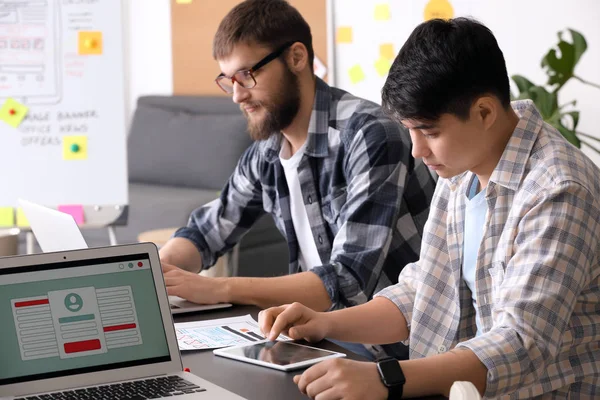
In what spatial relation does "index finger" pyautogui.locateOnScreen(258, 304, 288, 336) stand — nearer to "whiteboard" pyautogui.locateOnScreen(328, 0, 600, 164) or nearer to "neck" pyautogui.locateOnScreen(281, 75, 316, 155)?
"neck" pyautogui.locateOnScreen(281, 75, 316, 155)

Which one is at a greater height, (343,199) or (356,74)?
(356,74)

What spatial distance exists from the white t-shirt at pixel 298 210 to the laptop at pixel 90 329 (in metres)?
0.87

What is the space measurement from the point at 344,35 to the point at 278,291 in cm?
289

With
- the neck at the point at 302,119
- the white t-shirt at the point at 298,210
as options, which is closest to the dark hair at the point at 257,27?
the neck at the point at 302,119

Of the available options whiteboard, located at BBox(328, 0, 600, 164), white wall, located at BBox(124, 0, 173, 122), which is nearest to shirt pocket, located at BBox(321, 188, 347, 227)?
whiteboard, located at BBox(328, 0, 600, 164)

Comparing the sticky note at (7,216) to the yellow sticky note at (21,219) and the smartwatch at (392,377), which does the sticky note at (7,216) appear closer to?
the yellow sticky note at (21,219)

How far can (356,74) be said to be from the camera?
446 cm

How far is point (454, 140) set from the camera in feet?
4.57

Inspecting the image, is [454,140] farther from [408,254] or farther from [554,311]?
[408,254]

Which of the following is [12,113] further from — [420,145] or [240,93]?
[420,145]

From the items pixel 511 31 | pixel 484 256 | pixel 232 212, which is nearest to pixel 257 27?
pixel 232 212

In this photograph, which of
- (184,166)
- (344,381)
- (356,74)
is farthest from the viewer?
(184,166)

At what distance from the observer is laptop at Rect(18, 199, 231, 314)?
1610mm

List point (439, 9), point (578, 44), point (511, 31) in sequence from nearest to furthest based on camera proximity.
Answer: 1. point (578, 44)
2. point (511, 31)
3. point (439, 9)
